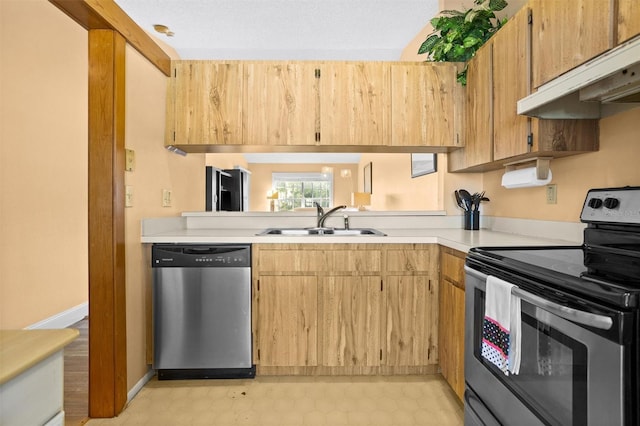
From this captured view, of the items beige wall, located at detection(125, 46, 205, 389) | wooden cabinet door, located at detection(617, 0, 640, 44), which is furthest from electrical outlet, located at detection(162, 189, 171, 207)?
wooden cabinet door, located at detection(617, 0, 640, 44)

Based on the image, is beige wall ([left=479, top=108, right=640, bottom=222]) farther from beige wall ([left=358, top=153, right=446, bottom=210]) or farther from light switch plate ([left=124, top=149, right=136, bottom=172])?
light switch plate ([left=124, top=149, right=136, bottom=172])

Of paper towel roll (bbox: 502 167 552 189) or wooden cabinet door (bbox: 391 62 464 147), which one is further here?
wooden cabinet door (bbox: 391 62 464 147)

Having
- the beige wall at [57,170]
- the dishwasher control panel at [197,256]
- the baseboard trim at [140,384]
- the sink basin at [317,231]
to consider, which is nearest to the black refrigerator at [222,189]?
the beige wall at [57,170]

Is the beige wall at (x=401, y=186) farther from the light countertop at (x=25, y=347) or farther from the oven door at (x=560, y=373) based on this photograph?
the light countertop at (x=25, y=347)

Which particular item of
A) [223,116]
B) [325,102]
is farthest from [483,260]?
[223,116]

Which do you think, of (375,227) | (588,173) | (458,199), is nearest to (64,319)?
(375,227)

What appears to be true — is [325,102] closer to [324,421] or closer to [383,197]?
Answer: [324,421]

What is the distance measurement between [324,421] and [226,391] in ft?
2.07

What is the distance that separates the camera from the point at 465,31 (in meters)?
2.28

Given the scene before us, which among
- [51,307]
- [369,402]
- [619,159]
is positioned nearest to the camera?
[619,159]

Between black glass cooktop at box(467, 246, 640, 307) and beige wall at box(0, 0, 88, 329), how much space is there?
9.84ft

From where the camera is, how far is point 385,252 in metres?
2.18

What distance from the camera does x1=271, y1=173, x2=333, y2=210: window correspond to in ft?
32.3

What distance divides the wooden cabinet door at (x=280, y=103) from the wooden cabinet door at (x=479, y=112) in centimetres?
101
